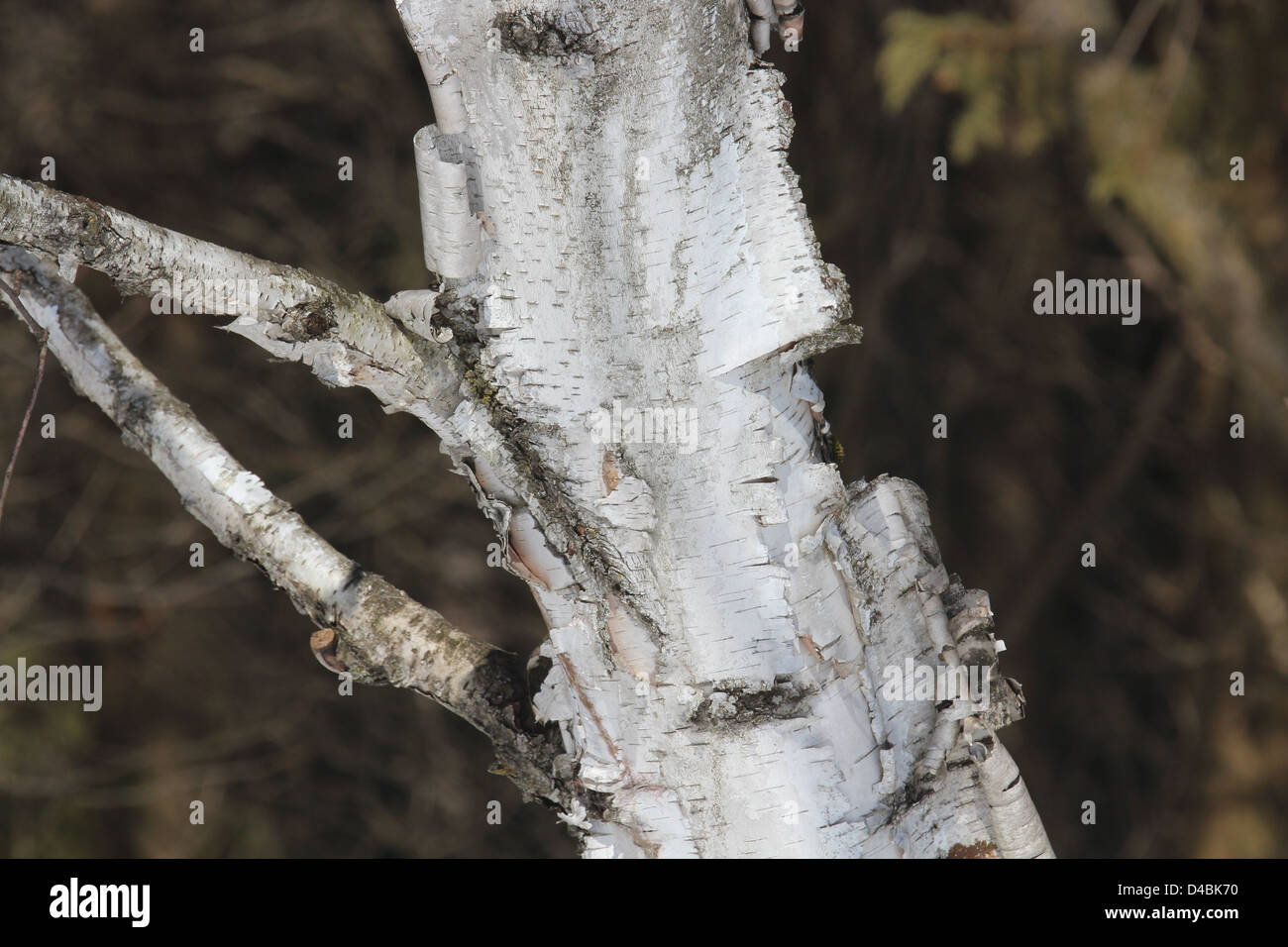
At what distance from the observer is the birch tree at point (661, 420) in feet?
2.42

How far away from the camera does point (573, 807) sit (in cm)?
93

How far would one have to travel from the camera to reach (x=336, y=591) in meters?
0.99

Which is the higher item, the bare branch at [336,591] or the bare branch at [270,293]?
the bare branch at [270,293]
